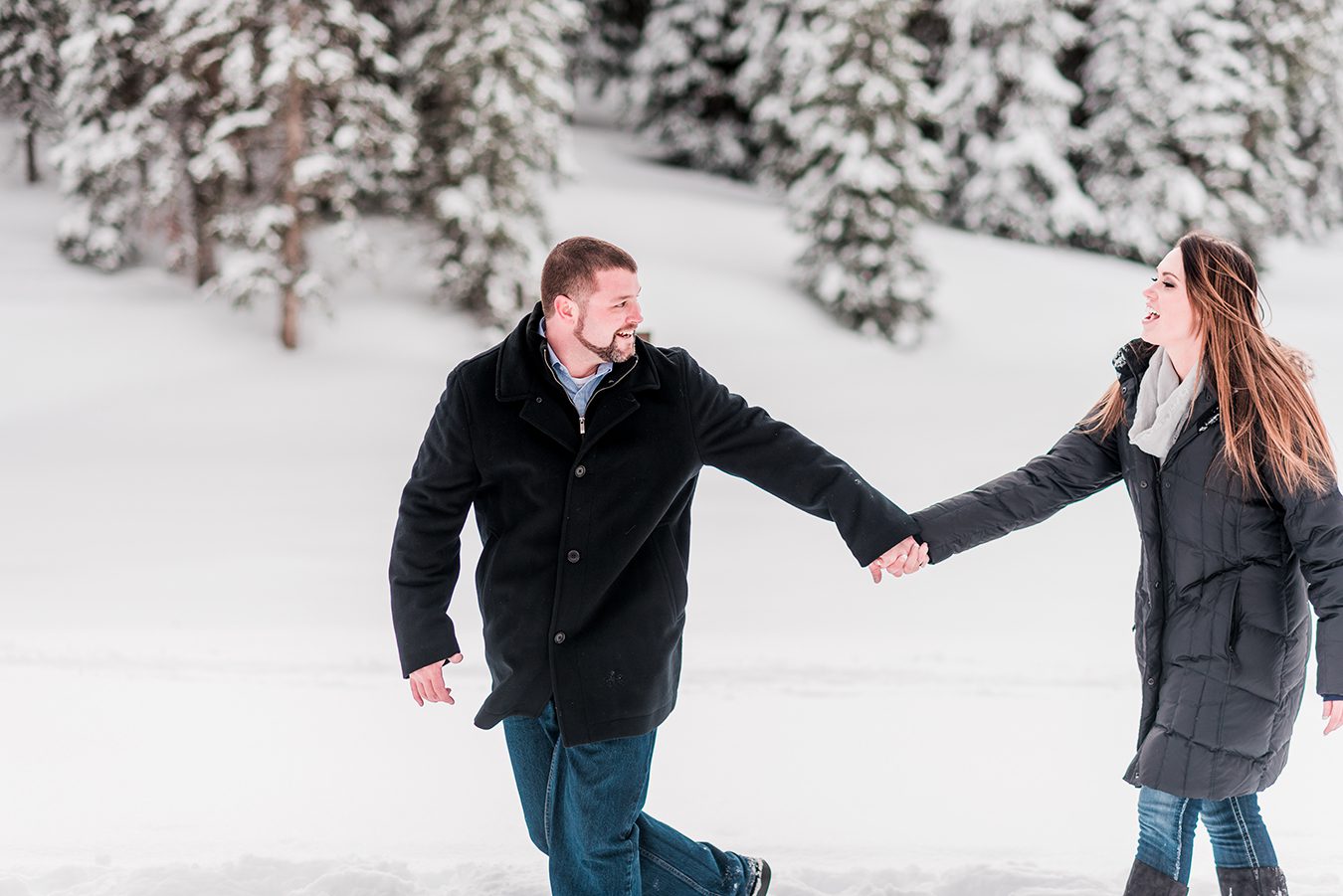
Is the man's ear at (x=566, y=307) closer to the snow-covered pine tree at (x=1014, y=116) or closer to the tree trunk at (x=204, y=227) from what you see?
the tree trunk at (x=204, y=227)

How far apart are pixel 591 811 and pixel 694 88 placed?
83.3ft

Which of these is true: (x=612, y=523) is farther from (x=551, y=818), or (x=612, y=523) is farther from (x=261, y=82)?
(x=261, y=82)

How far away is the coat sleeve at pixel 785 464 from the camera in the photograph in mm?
3531

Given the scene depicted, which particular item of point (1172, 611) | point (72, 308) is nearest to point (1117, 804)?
point (1172, 611)

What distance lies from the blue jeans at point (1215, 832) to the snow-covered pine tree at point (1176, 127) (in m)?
20.3

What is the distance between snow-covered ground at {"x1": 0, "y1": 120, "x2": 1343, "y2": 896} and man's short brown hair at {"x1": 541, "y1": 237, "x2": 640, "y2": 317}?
223cm

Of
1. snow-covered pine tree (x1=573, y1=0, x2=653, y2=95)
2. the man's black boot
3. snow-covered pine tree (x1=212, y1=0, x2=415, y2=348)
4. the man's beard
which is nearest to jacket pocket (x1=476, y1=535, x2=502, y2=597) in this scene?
the man's beard

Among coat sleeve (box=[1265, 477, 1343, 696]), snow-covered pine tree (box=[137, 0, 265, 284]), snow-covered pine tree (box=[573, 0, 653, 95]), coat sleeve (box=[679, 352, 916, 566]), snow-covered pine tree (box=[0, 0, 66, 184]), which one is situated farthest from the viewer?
snow-covered pine tree (box=[573, 0, 653, 95])

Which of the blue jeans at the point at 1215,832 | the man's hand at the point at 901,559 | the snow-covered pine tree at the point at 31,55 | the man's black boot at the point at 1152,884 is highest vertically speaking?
the snow-covered pine tree at the point at 31,55

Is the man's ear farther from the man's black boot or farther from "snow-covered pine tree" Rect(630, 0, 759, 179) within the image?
"snow-covered pine tree" Rect(630, 0, 759, 179)

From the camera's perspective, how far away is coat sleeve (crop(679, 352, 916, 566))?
3.53m

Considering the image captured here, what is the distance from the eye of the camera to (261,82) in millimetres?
16078

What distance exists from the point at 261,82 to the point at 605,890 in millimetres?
15073

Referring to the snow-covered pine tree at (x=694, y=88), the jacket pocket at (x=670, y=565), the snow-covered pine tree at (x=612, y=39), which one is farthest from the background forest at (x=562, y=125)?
the jacket pocket at (x=670, y=565)
